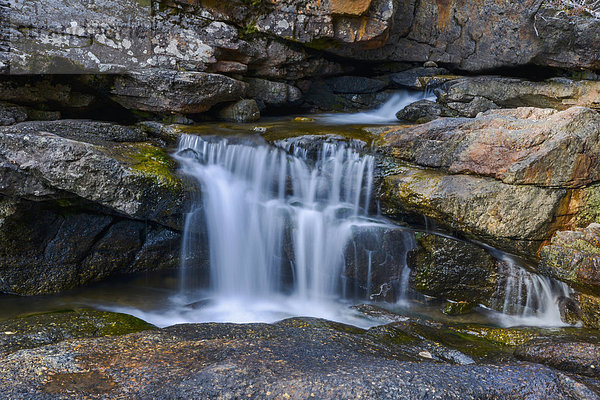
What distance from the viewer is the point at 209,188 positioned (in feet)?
23.8

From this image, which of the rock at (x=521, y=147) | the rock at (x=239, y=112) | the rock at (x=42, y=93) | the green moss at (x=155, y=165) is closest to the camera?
the rock at (x=521, y=147)

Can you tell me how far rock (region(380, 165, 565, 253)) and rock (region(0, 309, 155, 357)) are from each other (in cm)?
430

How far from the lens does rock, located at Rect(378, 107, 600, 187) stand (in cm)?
586

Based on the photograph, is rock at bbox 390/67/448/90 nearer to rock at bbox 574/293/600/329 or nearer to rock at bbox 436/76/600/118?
rock at bbox 436/76/600/118

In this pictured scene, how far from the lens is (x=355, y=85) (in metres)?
12.9

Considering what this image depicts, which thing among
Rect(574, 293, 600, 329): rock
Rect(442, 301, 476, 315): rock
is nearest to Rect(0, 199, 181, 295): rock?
Rect(442, 301, 476, 315): rock

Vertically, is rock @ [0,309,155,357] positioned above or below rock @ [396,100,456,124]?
below

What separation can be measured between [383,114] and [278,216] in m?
5.94

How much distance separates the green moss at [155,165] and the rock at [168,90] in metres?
1.92

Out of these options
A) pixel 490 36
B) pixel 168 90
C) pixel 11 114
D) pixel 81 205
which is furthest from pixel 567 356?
pixel 490 36

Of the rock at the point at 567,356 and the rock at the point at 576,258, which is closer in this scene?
the rock at the point at 567,356

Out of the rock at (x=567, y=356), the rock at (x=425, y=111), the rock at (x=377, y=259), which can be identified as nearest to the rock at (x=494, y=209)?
the rock at (x=377, y=259)

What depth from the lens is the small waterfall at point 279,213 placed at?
6926 millimetres

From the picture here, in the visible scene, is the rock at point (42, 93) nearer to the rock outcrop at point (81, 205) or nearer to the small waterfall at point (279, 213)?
the rock outcrop at point (81, 205)
